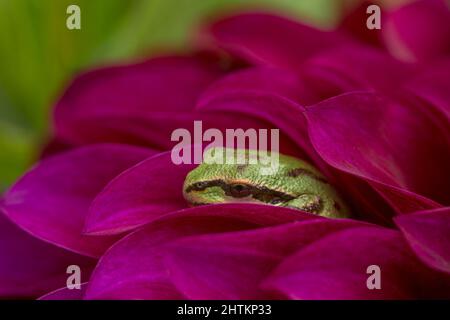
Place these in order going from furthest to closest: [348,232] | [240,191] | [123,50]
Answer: [123,50]
[240,191]
[348,232]

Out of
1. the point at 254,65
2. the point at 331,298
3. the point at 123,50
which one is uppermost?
the point at 123,50

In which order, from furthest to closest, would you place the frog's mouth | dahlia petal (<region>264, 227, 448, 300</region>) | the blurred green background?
the blurred green background → the frog's mouth → dahlia petal (<region>264, 227, 448, 300</region>)

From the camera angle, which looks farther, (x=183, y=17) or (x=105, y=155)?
(x=183, y=17)

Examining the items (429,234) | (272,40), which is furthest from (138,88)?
(429,234)

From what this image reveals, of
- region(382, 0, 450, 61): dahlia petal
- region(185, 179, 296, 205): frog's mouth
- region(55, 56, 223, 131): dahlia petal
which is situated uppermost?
region(382, 0, 450, 61): dahlia petal

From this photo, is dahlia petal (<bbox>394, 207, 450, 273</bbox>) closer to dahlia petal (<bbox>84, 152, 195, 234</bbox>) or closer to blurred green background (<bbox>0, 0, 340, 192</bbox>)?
dahlia petal (<bbox>84, 152, 195, 234</bbox>)

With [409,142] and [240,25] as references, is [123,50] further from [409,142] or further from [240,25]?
[409,142]

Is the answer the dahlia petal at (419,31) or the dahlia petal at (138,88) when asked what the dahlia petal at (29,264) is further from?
the dahlia petal at (419,31)

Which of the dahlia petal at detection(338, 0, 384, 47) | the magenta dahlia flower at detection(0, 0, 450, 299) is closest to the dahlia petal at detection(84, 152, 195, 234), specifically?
the magenta dahlia flower at detection(0, 0, 450, 299)
